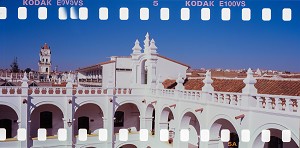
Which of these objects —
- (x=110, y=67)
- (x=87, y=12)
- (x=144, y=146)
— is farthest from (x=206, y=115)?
(x=110, y=67)

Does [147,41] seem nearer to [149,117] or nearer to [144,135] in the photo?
[149,117]

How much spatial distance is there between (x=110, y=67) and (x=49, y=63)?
1142cm

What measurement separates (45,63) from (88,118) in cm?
1385

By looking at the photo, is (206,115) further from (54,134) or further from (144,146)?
(54,134)

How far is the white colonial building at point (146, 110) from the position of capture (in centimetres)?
1359

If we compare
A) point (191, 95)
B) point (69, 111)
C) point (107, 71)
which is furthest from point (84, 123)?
point (191, 95)

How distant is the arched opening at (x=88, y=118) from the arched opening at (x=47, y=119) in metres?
1.35

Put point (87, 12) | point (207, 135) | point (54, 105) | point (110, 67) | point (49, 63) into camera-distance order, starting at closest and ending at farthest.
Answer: point (87, 12), point (207, 135), point (54, 105), point (110, 67), point (49, 63)

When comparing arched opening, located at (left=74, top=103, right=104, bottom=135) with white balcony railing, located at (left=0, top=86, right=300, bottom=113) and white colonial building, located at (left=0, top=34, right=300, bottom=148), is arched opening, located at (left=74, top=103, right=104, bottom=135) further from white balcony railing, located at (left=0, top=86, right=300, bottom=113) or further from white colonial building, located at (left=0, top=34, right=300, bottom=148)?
white balcony railing, located at (left=0, top=86, right=300, bottom=113)

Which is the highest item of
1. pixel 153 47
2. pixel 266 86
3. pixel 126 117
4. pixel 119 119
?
pixel 153 47

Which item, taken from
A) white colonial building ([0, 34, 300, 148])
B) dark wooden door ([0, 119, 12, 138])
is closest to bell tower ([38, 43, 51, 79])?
white colonial building ([0, 34, 300, 148])

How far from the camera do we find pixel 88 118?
27016 mm

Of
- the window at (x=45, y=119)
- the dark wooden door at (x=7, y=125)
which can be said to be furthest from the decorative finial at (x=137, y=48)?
the dark wooden door at (x=7, y=125)

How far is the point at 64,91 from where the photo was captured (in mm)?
23406
